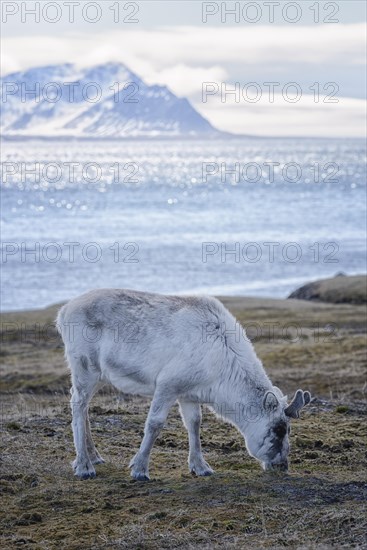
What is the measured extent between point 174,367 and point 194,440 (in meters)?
1.03

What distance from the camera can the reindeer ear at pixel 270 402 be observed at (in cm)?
1068

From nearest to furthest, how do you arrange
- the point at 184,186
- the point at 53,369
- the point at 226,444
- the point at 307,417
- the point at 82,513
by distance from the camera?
1. the point at 82,513
2. the point at 226,444
3. the point at 307,417
4. the point at 53,369
5. the point at 184,186

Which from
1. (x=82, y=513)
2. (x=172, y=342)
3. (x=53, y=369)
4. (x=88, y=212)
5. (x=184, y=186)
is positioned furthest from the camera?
(x=184, y=186)

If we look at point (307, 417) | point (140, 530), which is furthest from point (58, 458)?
point (307, 417)

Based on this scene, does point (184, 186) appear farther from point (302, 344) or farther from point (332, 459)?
point (332, 459)

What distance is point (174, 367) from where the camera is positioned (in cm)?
1055

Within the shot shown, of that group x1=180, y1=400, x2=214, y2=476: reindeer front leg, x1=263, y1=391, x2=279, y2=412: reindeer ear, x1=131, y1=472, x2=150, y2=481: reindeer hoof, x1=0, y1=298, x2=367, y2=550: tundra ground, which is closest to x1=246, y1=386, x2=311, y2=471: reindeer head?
x1=263, y1=391, x2=279, y2=412: reindeer ear

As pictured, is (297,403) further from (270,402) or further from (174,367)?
(174,367)

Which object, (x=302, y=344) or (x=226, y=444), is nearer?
(x=226, y=444)

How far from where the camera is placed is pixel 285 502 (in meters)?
9.50

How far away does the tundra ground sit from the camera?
864 centimetres

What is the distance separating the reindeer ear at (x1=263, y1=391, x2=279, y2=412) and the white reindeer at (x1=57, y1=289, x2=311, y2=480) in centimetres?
1

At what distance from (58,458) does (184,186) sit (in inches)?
5214

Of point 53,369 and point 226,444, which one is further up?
point 226,444
